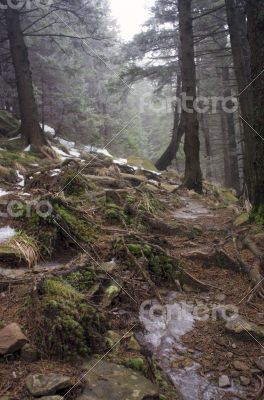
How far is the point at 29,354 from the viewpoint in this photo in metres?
2.86

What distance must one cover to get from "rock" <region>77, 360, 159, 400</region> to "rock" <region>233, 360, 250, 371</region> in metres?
0.88

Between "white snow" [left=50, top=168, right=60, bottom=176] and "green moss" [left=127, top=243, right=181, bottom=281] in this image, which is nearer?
"green moss" [left=127, top=243, right=181, bottom=281]

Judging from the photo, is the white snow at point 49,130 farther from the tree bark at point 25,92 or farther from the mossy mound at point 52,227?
the mossy mound at point 52,227

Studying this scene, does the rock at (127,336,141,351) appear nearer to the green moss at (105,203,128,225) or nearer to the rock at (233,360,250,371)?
the rock at (233,360,250,371)

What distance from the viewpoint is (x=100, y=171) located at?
9.08 m

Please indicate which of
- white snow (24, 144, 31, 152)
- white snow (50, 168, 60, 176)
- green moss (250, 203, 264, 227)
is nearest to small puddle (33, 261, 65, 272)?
white snow (50, 168, 60, 176)

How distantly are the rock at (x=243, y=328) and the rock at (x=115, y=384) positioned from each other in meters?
1.26

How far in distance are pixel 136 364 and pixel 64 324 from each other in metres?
0.64

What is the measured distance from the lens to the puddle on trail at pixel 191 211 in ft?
27.5

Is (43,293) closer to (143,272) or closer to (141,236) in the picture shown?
(143,272)

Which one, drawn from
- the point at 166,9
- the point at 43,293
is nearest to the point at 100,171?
the point at 43,293

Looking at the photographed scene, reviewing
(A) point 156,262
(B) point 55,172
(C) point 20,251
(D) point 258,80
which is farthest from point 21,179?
(D) point 258,80

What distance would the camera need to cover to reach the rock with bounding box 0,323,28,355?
9.29ft

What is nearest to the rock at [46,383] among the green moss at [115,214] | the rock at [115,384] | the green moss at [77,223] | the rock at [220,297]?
the rock at [115,384]
